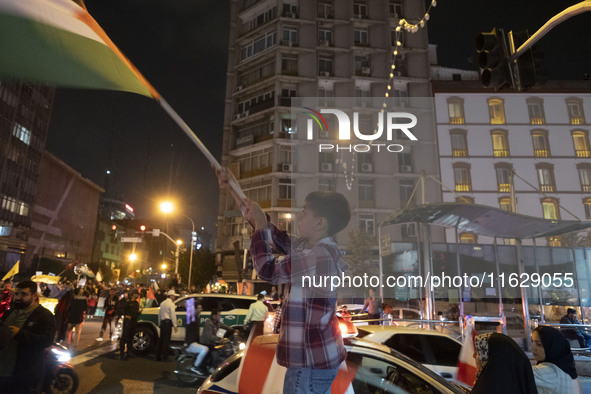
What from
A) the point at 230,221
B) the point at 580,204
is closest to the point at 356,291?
the point at 230,221

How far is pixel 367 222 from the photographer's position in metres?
37.0

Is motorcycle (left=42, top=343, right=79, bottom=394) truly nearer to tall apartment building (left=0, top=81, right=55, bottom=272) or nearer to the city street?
the city street

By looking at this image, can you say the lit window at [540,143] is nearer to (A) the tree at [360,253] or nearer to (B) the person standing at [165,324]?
(A) the tree at [360,253]

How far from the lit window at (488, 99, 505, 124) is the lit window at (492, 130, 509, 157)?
3.72 ft

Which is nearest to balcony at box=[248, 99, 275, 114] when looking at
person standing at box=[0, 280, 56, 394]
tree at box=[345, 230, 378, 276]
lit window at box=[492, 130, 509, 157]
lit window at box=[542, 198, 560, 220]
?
tree at box=[345, 230, 378, 276]

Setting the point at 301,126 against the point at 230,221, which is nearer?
the point at 301,126

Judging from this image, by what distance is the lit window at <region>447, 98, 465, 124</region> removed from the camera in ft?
124

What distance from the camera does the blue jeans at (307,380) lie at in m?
2.18

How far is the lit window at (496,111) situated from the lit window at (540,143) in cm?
321

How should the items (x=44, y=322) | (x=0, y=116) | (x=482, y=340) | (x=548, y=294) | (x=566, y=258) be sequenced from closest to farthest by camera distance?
(x=482, y=340) < (x=44, y=322) < (x=548, y=294) < (x=566, y=258) < (x=0, y=116)

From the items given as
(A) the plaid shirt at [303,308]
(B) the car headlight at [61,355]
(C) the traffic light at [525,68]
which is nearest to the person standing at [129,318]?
(B) the car headlight at [61,355]

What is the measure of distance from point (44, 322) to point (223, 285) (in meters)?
36.3

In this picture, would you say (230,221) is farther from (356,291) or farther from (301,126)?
(356,291)

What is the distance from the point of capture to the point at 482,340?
9.96 ft
